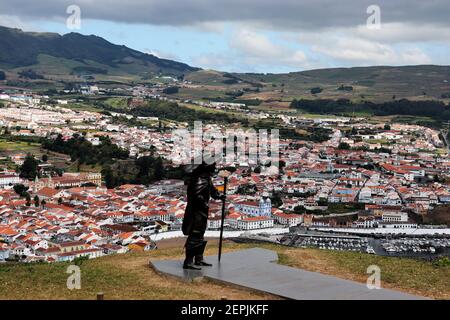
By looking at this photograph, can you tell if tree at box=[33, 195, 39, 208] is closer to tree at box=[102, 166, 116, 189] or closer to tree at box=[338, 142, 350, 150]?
tree at box=[102, 166, 116, 189]

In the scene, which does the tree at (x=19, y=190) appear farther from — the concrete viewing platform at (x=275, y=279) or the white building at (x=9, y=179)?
the concrete viewing platform at (x=275, y=279)

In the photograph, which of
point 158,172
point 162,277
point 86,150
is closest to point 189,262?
point 162,277

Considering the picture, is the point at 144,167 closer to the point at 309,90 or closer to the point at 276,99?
the point at 276,99

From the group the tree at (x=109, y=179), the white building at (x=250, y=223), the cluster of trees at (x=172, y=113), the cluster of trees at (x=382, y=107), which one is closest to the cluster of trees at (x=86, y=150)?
the tree at (x=109, y=179)

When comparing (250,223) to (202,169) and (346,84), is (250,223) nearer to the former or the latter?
(202,169)

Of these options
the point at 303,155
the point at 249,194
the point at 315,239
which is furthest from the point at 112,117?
the point at 315,239

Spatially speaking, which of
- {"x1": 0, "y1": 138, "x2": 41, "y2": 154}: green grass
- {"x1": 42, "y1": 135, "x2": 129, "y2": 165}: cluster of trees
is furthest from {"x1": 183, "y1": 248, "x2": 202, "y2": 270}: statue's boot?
{"x1": 0, "y1": 138, "x2": 41, "y2": 154}: green grass

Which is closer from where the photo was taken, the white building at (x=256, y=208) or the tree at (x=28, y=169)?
the white building at (x=256, y=208)
